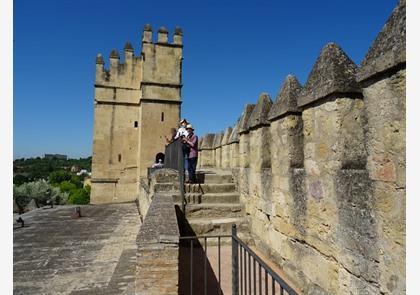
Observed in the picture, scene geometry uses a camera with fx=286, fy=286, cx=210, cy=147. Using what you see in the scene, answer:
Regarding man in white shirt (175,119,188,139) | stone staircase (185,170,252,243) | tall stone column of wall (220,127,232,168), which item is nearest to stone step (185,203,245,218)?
stone staircase (185,170,252,243)

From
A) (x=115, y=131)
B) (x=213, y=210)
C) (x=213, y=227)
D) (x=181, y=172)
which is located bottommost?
(x=213, y=227)

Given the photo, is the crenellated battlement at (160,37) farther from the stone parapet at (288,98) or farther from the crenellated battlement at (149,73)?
the stone parapet at (288,98)

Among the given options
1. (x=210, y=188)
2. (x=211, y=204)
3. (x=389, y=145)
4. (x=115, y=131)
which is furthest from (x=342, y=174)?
(x=115, y=131)

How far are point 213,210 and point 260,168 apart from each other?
1.59 meters

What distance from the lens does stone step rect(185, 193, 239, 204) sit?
21.0 feet

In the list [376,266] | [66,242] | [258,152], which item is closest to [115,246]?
[66,242]

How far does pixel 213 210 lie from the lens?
617cm

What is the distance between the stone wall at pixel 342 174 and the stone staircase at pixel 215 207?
1153mm

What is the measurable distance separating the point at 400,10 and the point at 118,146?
71.4ft

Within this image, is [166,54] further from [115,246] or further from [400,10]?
[400,10]

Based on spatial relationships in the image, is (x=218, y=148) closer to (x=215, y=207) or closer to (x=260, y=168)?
(x=215, y=207)

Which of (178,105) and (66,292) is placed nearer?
(66,292)

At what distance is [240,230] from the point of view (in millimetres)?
5801

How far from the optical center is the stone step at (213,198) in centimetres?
639
